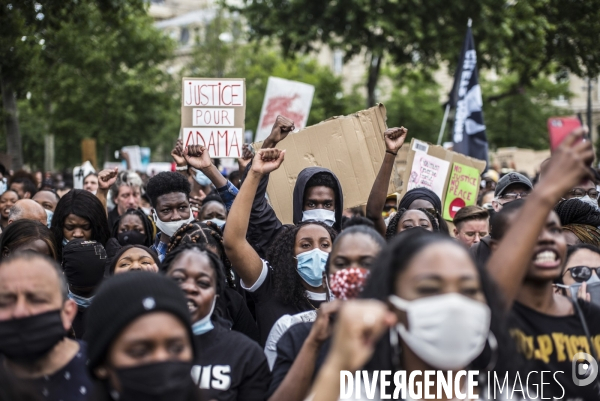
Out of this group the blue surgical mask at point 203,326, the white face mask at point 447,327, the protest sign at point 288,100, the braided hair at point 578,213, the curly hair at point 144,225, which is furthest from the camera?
the protest sign at point 288,100

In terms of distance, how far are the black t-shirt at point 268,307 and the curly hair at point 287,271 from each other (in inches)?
1.2

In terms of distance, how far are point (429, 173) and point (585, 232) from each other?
2.80 meters

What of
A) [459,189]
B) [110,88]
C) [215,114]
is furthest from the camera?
[110,88]

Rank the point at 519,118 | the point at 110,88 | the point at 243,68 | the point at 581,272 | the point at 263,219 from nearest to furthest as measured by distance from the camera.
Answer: the point at 581,272 → the point at 263,219 → the point at 110,88 → the point at 519,118 → the point at 243,68

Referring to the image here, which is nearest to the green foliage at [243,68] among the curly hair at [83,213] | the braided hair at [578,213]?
the curly hair at [83,213]

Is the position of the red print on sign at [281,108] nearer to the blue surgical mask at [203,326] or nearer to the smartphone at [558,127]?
the smartphone at [558,127]

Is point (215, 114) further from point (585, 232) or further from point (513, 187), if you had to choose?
point (585, 232)

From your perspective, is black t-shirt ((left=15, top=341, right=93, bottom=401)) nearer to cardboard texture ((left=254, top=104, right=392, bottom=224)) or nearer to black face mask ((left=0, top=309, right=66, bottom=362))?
black face mask ((left=0, top=309, right=66, bottom=362))

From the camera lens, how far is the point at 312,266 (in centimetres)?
463

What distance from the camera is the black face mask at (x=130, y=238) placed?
6.88 meters

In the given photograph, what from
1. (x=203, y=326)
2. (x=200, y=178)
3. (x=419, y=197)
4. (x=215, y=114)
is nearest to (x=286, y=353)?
(x=203, y=326)

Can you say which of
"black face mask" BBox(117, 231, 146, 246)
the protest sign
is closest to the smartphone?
the protest sign

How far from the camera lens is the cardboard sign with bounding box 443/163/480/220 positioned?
8625 millimetres

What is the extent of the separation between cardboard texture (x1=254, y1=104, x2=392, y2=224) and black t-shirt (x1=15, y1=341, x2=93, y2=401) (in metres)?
3.93
